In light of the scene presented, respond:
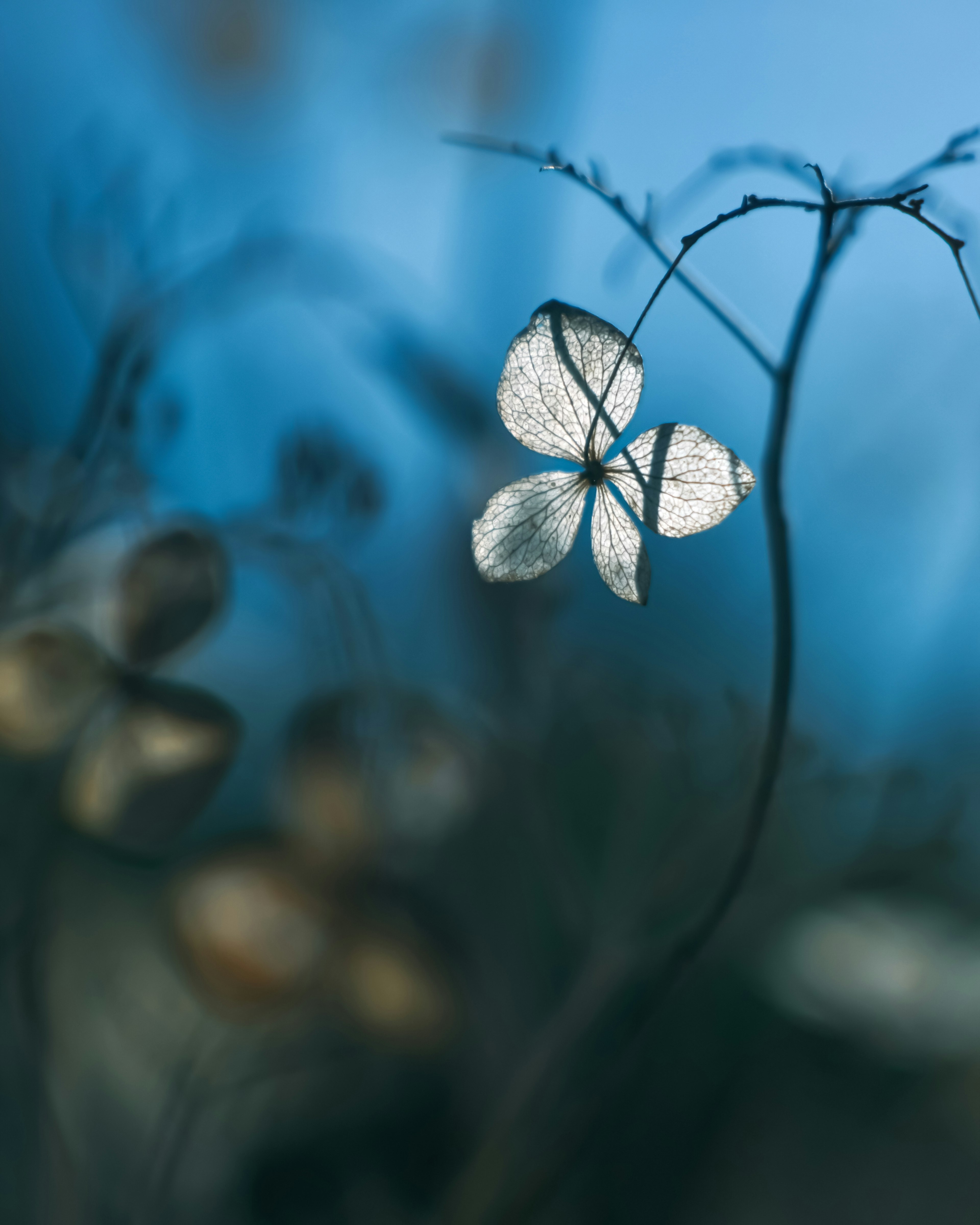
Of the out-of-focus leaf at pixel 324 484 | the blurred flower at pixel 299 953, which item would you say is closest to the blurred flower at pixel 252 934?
the blurred flower at pixel 299 953

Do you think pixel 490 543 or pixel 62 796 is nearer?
pixel 490 543

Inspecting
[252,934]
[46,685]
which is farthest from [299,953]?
[46,685]

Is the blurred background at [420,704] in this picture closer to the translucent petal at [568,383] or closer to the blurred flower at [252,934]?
the blurred flower at [252,934]

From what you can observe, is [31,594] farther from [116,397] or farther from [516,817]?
[516,817]

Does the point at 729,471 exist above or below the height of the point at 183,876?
above

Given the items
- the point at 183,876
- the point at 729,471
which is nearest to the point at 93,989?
the point at 183,876

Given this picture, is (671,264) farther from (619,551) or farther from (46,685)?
(46,685)
